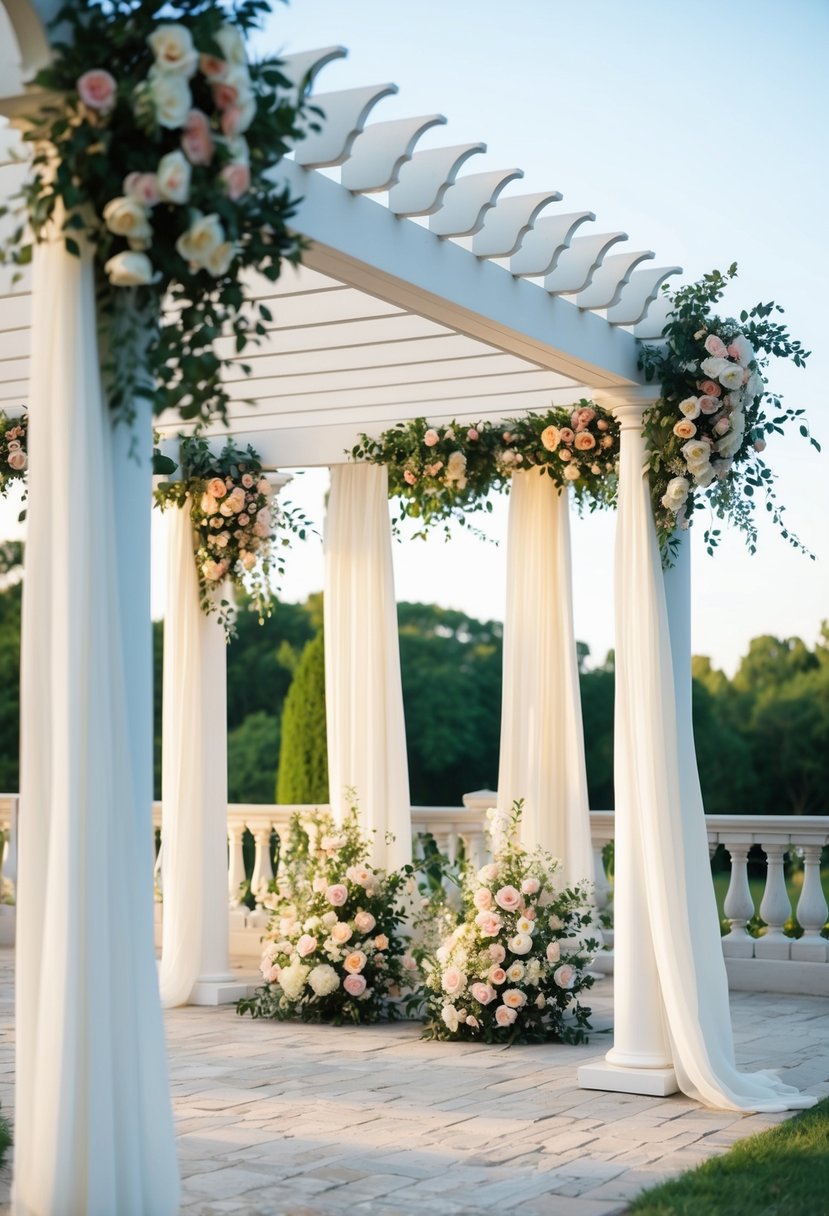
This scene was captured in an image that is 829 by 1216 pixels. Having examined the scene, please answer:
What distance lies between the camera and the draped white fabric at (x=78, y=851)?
11.9ft

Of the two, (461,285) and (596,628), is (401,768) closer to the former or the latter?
(461,285)

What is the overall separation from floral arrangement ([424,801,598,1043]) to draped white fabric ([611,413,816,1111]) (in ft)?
4.02

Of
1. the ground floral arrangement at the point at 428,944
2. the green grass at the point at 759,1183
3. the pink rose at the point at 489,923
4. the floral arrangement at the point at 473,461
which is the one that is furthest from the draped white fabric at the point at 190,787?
the green grass at the point at 759,1183

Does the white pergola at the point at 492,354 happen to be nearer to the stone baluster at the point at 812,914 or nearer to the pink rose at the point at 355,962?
the pink rose at the point at 355,962

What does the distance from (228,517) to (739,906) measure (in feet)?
13.2

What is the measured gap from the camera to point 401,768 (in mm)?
9016

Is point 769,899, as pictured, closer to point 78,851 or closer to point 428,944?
point 428,944

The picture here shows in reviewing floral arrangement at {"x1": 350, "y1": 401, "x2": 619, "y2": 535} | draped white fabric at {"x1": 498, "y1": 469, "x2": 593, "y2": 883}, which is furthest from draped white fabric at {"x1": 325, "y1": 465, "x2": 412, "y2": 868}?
draped white fabric at {"x1": 498, "y1": 469, "x2": 593, "y2": 883}

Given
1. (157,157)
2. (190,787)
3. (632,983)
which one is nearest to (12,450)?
(190,787)

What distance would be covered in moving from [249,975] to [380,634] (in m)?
2.68

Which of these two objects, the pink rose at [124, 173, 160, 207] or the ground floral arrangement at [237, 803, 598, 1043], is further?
the ground floral arrangement at [237, 803, 598, 1043]

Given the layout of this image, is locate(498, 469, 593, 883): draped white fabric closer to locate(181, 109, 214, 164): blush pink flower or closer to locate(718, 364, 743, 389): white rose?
locate(718, 364, 743, 389): white rose

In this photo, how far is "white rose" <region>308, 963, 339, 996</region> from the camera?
829cm

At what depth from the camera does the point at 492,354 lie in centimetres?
720
